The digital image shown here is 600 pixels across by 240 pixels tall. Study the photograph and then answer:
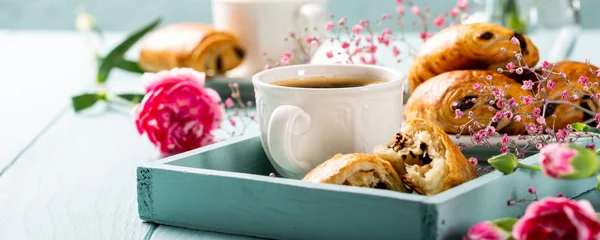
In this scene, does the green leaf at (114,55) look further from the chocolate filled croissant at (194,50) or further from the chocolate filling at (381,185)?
the chocolate filling at (381,185)

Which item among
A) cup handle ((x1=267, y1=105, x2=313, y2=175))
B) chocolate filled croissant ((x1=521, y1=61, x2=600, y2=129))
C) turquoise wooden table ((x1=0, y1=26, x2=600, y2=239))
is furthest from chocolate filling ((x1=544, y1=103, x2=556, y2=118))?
turquoise wooden table ((x1=0, y1=26, x2=600, y2=239))

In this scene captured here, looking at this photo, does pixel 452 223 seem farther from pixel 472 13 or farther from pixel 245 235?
pixel 472 13

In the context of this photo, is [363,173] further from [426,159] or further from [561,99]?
[561,99]

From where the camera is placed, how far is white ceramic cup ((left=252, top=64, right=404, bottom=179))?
82 cm

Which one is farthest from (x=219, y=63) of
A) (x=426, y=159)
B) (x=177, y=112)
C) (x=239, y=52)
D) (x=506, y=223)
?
(x=506, y=223)

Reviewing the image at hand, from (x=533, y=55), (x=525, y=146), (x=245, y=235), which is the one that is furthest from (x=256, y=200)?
(x=533, y=55)

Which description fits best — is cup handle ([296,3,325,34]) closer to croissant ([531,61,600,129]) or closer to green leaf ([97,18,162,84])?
green leaf ([97,18,162,84])

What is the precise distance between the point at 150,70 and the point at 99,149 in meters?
0.39

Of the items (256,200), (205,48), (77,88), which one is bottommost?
(77,88)

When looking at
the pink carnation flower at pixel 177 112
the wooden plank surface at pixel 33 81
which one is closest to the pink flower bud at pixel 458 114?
the pink carnation flower at pixel 177 112

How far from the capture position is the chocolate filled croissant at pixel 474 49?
38.4 inches

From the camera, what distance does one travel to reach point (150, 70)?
60.8 inches

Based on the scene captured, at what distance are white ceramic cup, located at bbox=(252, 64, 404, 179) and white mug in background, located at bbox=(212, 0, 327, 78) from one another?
0.66 m

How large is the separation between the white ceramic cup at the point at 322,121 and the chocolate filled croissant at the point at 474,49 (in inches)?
6.2
